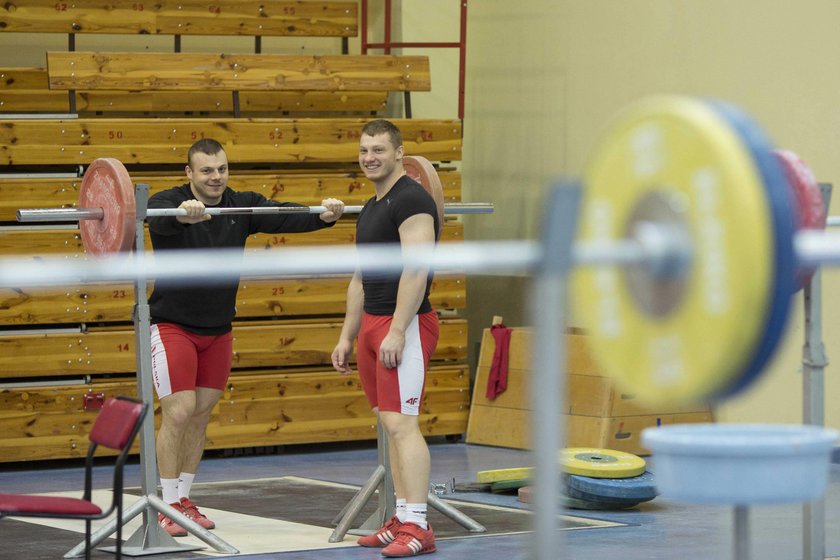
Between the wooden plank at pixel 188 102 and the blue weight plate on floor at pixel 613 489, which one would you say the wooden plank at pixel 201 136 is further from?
the blue weight plate on floor at pixel 613 489

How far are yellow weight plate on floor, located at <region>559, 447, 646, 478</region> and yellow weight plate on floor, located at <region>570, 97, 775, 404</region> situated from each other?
13.2 feet

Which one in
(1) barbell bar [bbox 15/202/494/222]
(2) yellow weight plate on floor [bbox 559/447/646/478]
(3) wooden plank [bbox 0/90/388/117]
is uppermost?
(3) wooden plank [bbox 0/90/388/117]

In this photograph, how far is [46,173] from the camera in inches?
329

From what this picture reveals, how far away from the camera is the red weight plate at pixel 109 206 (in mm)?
5172

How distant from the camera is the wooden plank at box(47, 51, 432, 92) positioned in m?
8.46

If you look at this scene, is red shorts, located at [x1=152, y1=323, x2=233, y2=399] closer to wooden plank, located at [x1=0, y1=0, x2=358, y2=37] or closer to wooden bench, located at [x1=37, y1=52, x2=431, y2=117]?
wooden bench, located at [x1=37, y1=52, x2=431, y2=117]

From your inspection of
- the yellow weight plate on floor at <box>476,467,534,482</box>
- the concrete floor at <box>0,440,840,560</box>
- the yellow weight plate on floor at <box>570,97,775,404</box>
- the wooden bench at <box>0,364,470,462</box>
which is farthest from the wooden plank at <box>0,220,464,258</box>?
the yellow weight plate on floor at <box>570,97,775,404</box>

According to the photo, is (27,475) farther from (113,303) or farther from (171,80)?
(171,80)

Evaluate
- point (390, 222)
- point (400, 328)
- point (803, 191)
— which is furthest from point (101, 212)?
point (803, 191)

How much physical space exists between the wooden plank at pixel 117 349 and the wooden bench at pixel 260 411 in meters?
0.09

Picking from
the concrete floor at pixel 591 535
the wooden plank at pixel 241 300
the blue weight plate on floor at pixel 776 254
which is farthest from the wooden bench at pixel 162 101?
the blue weight plate on floor at pixel 776 254

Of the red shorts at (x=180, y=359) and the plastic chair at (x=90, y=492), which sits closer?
the plastic chair at (x=90, y=492)

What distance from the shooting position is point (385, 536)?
5516 mm

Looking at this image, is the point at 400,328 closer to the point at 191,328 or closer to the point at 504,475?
the point at 191,328
